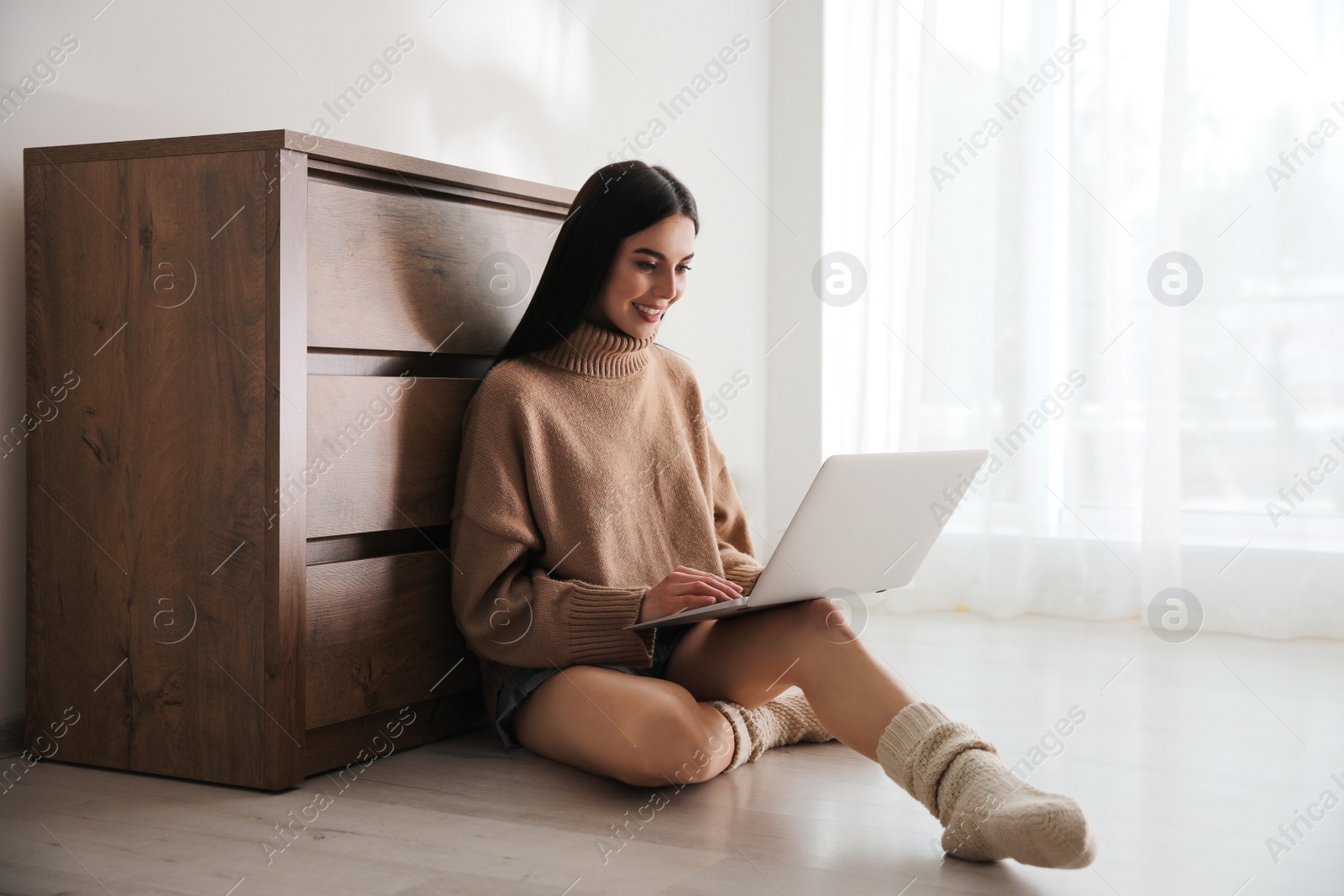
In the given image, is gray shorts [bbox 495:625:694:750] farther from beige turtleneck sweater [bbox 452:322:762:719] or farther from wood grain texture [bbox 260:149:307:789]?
wood grain texture [bbox 260:149:307:789]

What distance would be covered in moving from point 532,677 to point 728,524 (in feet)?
1.46

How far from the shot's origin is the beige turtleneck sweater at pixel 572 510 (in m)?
1.56

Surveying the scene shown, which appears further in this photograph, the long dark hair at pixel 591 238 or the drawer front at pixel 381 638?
the long dark hair at pixel 591 238

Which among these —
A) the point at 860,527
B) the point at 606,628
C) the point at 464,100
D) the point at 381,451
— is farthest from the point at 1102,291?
the point at 381,451

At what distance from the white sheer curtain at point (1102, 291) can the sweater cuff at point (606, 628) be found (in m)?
1.65

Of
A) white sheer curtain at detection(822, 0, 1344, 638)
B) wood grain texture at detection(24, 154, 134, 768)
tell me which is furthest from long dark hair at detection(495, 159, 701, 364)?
white sheer curtain at detection(822, 0, 1344, 638)

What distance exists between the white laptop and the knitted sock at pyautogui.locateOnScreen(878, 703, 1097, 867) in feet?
0.67

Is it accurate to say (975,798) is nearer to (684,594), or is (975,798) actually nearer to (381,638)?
(684,594)

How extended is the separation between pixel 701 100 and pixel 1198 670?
1.77 meters

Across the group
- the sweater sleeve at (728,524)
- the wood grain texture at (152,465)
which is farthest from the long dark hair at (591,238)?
the wood grain texture at (152,465)

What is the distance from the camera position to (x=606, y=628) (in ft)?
5.06

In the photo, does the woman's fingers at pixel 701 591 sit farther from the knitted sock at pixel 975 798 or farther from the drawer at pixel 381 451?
the drawer at pixel 381 451

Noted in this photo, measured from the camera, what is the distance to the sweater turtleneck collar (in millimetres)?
1713

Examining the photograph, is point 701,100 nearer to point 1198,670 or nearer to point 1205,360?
point 1205,360
